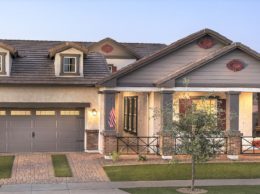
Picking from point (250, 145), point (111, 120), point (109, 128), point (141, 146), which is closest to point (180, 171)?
point (109, 128)

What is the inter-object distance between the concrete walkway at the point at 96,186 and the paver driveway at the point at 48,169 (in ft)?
2.79

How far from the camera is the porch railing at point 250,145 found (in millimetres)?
25653

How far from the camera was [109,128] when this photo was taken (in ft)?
79.4

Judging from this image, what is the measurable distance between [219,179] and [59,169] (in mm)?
6645

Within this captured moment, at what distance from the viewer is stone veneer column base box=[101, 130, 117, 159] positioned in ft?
78.0

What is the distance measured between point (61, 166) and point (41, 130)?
18.5ft

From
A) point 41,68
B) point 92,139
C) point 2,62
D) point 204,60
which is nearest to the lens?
point 204,60

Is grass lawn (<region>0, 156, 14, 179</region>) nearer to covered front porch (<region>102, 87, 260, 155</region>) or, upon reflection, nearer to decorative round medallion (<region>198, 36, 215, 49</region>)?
covered front porch (<region>102, 87, 260, 155</region>)

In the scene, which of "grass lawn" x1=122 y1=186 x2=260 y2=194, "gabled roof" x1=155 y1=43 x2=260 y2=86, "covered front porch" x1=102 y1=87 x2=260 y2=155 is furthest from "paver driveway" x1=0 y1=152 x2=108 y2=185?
"gabled roof" x1=155 y1=43 x2=260 y2=86

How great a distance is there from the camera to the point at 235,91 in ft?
80.5

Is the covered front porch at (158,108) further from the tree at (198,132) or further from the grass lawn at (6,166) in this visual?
the tree at (198,132)

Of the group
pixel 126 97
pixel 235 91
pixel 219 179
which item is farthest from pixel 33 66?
pixel 219 179

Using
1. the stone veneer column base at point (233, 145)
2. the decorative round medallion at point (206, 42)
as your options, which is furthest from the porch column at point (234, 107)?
the decorative round medallion at point (206, 42)

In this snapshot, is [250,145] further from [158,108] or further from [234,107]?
[158,108]
